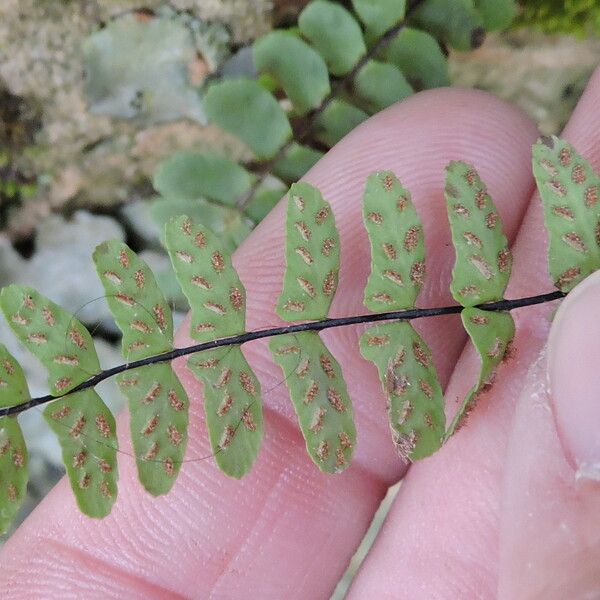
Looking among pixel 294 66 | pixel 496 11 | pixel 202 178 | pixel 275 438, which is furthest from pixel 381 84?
pixel 275 438

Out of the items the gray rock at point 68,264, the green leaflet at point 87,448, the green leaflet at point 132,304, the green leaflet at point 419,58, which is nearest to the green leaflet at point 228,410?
the green leaflet at point 132,304

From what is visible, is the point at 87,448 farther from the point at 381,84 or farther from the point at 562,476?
the point at 381,84

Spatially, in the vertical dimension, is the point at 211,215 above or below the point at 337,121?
below

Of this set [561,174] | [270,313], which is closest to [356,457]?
[270,313]

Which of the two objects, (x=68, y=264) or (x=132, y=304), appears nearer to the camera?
(x=132, y=304)

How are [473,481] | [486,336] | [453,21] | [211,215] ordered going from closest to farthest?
[486,336], [473,481], [453,21], [211,215]

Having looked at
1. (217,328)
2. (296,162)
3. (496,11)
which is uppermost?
(496,11)

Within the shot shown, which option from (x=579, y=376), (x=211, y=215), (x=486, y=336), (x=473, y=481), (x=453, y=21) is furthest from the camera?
(x=211, y=215)
